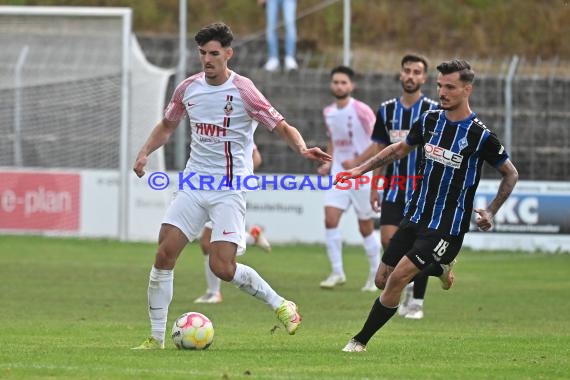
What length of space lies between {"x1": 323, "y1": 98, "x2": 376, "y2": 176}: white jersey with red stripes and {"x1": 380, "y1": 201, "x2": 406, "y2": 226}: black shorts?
3503 mm

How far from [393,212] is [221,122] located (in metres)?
4.03

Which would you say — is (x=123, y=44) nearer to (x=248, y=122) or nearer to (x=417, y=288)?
(x=417, y=288)

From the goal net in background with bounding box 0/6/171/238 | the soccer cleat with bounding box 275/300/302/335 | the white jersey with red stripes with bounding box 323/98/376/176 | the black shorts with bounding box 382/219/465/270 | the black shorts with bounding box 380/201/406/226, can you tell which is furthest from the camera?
the goal net in background with bounding box 0/6/171/238

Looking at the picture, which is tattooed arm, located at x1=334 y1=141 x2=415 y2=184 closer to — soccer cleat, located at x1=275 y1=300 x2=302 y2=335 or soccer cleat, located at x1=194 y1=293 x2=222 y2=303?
soccer cleat, located at x1=275 y1=300 x2=302 y2=335

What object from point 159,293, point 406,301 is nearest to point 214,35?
point 159,293

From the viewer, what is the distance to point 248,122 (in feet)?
34.2

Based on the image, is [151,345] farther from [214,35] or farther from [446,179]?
[446,179]

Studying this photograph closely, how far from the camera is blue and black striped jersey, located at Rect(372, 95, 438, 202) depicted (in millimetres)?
13734

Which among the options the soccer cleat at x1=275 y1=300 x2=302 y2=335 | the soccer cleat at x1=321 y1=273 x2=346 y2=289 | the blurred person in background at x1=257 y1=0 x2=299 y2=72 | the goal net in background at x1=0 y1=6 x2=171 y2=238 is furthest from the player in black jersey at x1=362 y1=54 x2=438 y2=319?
the blurred person in background at x1=257 y1=0 x2=299 y2=72

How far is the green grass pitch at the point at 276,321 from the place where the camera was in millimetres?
8812

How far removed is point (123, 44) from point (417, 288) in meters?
12.6

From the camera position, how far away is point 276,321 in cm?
1322

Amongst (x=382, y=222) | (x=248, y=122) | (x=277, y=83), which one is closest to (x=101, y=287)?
(x=382, y=222)

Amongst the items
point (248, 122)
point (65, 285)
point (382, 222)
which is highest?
point (248, 122)
